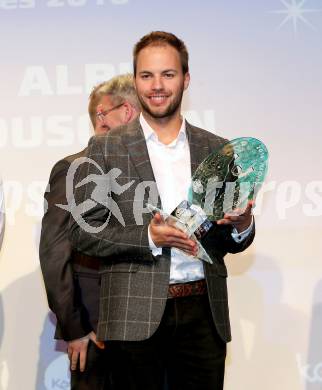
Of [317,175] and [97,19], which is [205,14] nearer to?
[97,19]

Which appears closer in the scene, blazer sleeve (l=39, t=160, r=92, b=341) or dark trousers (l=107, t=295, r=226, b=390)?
dark trousers (l=107, t=295, r=226, b=390)

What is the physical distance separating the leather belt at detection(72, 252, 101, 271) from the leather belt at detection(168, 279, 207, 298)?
1.61 ft

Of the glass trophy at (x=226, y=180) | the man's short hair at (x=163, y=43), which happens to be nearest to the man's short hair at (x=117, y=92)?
the man's short hair at (x=163, y=43)

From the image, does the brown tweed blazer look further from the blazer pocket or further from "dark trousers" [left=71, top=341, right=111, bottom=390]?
"dark trousers" [left=71, top=341, right=111, bottom=390]

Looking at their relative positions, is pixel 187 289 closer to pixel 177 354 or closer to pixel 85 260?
pixel 177 354

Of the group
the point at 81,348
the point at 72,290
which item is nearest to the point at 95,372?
the point at 81,348

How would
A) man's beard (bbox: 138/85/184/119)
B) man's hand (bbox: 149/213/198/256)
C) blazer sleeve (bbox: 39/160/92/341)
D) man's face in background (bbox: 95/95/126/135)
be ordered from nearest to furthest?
man's hand (bbox: 149/213/198/256) → man's beard (bbox: 138/85/184/119) → blazer sleeve (bbox: 39/160/92/341) → man's face in background (bbox: 95/95/126/135)

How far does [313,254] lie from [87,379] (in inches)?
46.9

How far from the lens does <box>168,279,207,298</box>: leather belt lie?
1.85 m

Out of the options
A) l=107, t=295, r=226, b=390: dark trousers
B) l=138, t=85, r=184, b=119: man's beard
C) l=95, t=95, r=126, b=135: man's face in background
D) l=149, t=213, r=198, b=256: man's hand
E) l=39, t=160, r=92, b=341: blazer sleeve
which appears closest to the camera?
l=149, t=213, r=198, b=256: man's hand

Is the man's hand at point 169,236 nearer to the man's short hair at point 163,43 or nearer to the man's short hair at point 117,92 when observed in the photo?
the man's short hair at point 163,43

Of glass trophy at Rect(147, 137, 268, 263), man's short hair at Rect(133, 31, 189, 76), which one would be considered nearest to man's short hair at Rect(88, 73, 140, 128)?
man's short hair at Rect(133, 31, 189, 76)

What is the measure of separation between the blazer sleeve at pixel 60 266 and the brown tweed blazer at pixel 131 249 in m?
0.34

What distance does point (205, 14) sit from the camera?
302 cm
